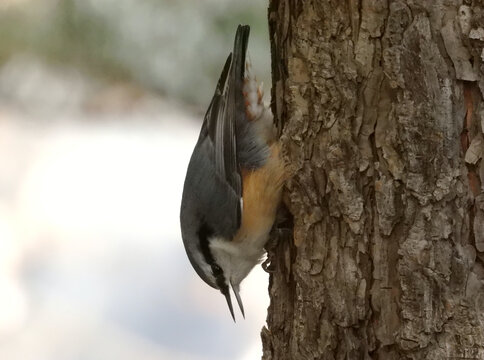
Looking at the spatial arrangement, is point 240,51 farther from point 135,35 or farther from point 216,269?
point 135,35

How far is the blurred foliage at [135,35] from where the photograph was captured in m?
4.05

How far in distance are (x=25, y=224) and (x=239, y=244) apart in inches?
85.0

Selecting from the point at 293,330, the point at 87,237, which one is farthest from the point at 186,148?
the point at 293,330

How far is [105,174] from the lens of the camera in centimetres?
479

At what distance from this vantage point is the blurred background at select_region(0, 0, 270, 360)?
164 inches

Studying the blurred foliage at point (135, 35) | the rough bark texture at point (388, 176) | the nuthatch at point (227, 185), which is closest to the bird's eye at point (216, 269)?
the nuthatch at point (227, 185)

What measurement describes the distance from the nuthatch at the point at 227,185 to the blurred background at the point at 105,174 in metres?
1.04

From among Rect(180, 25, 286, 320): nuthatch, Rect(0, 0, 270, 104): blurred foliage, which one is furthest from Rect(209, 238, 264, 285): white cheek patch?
Rect(0, 0, 270, 104): blurred foliage

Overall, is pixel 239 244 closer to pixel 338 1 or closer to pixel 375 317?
pixel 375 317

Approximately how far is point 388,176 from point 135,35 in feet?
7.27

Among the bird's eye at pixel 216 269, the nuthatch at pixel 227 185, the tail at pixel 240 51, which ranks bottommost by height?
the bird's eye at pixel 216 269

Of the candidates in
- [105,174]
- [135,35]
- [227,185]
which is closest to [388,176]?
[227,185]

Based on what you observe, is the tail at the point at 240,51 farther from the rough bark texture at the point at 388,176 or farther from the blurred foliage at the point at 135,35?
the blurred foliage at the point at 135,35

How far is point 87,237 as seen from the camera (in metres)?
4.66
